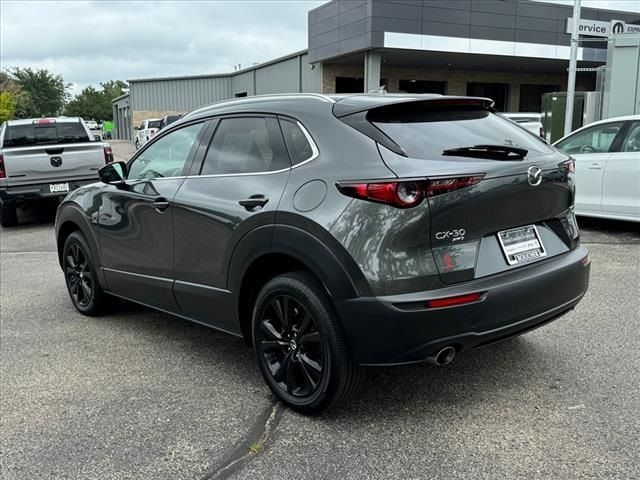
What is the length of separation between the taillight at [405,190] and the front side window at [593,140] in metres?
6.17

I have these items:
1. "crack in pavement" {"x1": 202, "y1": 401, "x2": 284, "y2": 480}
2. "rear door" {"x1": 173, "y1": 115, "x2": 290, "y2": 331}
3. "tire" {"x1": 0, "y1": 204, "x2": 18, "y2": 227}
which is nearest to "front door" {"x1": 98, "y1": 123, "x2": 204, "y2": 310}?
"rear door" {"x1": 173, "y1": 115, "x2": 290, "y2": 331}

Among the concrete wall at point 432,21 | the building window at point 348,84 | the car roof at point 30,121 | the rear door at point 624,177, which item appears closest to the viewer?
the rear door at point 624,177

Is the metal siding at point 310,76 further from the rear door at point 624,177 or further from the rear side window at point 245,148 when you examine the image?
the rear side window at point 245,148

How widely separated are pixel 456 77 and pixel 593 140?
83.3ft

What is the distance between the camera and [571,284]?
344 centimetres

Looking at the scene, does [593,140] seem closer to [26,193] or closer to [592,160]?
[592,160]

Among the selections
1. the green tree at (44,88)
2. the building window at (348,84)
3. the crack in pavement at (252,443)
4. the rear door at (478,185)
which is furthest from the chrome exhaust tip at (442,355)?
the green tree at (44,88)

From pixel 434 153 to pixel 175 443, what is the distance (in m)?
1.99

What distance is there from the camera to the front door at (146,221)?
4.19 m

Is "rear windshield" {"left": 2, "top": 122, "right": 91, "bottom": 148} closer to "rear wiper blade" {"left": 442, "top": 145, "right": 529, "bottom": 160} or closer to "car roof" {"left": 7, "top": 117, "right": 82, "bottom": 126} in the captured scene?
"car roof" {"left": 7, "top": 117, "right": 82, "bottom": 126}

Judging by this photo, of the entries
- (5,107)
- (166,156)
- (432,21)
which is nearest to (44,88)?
(5,107)

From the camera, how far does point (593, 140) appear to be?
852 centimetres

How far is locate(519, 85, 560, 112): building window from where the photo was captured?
34.8 m

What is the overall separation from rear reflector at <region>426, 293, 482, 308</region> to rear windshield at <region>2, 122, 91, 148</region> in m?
9.83
